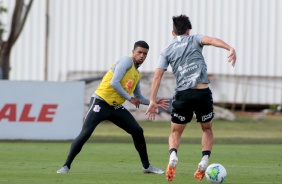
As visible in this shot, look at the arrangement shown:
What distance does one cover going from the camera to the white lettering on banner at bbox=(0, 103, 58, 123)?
1023 inches

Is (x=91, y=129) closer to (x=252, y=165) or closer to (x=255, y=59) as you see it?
(x=252, y=165)

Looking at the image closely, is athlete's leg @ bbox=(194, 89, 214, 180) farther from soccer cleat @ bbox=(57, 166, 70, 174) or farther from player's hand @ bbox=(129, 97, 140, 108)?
soccer cleat @ bbox=(57, 166, 70, 174)

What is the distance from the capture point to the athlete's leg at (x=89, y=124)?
15773mm

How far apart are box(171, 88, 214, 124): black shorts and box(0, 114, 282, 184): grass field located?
36.7 inches

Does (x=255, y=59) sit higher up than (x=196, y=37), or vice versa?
(x=196, y=37)

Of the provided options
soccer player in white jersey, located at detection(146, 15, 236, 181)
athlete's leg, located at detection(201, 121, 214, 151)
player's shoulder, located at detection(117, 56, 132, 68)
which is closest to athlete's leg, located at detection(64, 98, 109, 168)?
player's shoulder, located at detection(117, 56, 132, 68)

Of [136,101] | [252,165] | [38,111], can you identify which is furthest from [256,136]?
[136,101]

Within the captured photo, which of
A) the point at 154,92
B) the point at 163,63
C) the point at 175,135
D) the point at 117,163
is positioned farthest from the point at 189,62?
the point at 117,163

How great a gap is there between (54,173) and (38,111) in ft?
34.5

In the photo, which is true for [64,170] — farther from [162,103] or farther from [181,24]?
[181,24]

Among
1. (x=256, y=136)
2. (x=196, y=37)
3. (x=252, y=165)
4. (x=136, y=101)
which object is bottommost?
(x=256, y=136)

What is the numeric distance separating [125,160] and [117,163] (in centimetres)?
88

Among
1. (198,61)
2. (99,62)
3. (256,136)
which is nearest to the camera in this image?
(198,61)

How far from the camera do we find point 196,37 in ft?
47.4
